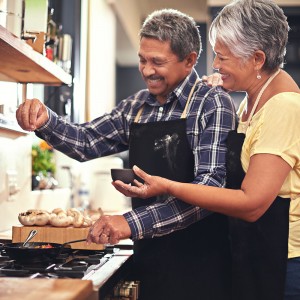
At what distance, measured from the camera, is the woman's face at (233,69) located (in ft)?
6.55

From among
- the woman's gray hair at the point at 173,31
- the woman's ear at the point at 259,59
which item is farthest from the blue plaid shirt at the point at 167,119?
the woman's ear at the point at 259,59

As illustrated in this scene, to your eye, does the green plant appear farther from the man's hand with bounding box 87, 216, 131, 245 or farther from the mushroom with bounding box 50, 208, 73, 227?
the man's hand with bounding box 87, 216, 131, 245

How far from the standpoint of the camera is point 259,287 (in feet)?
6.59

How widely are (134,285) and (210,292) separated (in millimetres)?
264

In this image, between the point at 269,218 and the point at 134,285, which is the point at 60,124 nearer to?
the point at 134,285

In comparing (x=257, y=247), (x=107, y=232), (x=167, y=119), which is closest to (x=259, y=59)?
(x=167, y=119)

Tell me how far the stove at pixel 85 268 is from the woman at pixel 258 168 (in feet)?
0.75

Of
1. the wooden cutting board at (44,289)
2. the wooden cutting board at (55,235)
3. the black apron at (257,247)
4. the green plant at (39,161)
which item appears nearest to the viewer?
the wooden cutting board at (44,289)

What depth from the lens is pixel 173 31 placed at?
2201mm

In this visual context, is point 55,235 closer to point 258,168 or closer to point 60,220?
point 60,220

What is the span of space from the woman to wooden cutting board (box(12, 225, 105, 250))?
0.38m

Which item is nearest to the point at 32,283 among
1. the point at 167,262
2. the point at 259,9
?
the point at 167,262

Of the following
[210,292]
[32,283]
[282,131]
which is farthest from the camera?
[210,292]

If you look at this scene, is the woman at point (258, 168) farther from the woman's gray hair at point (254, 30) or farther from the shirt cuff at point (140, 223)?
the shirt cuff at point (140, 223)
